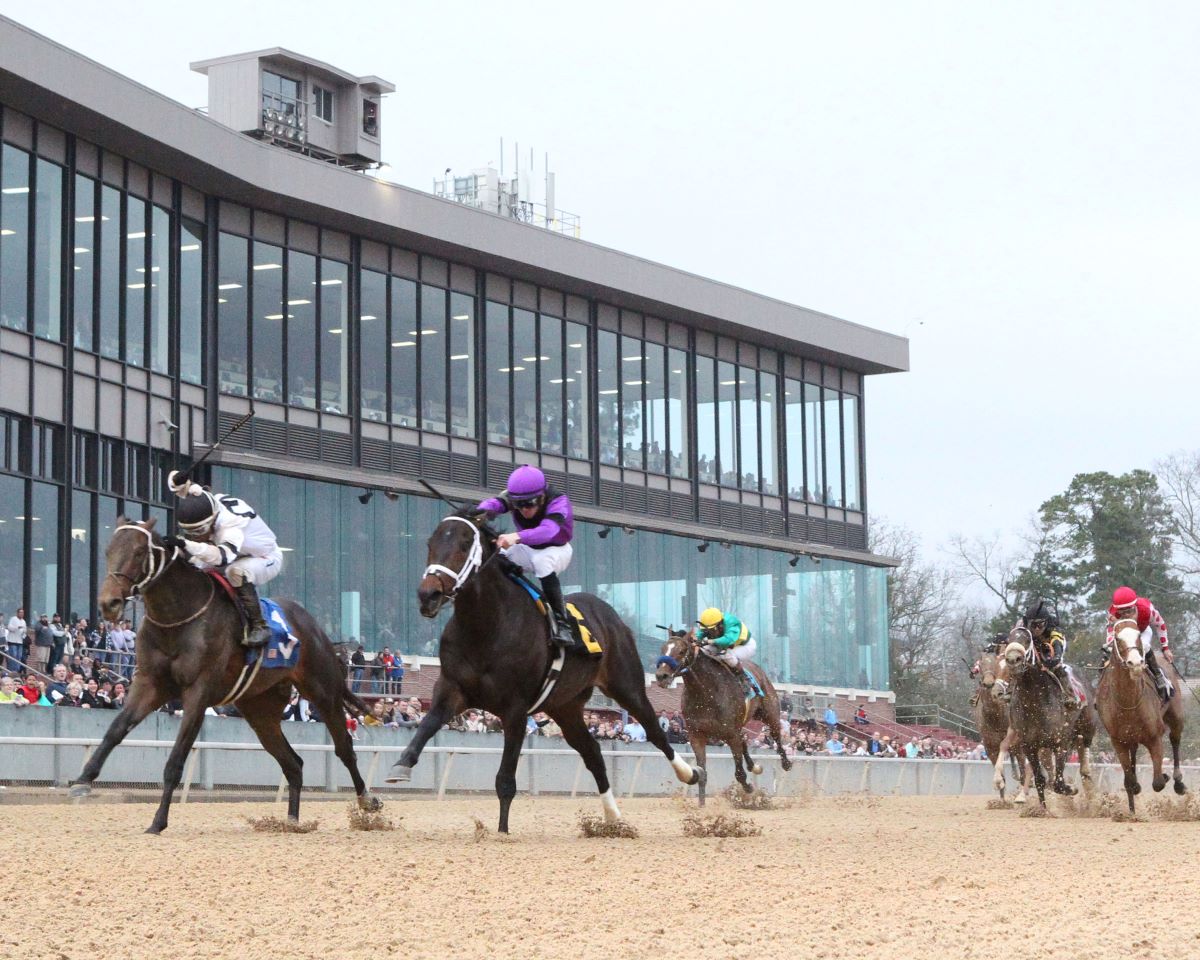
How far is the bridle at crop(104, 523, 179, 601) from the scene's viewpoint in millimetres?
11883

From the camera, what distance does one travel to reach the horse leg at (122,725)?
11500 millimetres

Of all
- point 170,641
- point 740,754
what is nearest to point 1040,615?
point 740,754

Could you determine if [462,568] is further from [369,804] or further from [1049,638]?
[1049,638]

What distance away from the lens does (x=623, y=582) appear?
4241 centimetres

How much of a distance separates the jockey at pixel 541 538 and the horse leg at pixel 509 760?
2.18 feet

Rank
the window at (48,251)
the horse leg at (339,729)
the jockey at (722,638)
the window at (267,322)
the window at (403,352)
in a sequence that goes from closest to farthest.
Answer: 1. the horse leg at (339,729)
2. the jockey at (722,638)
3. the window at (48,251)
4. the window at (267,322)
5. the window at (403,352)

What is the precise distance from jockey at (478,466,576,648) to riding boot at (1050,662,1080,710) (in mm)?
6839

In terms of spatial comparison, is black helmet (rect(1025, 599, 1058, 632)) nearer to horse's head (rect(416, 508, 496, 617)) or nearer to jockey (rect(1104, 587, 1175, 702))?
jockey (rect(1104, 587, 1175, 702))

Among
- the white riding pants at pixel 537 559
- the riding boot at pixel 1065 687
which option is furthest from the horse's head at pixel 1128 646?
the white riding pants at pixel 537 559

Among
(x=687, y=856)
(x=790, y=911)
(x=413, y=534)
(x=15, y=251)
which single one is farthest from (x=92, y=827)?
(x=413, y=534)

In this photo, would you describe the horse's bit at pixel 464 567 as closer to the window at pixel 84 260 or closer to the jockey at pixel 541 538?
the jockey at pixel 541 538

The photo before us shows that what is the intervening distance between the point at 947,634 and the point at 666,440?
3357cm

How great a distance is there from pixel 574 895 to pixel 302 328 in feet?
91.7

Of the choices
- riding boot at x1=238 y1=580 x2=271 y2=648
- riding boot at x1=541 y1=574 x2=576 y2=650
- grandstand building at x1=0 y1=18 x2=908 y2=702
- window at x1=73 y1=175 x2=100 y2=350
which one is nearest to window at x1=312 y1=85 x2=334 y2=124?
grandstand building at x1=0 y1=18 x2=908 y2=702
